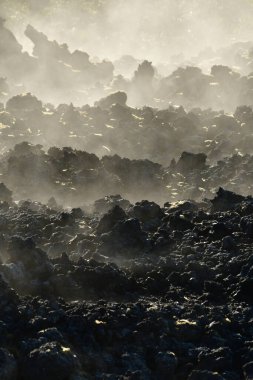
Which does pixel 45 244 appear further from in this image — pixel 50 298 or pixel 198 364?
pixel 198 364

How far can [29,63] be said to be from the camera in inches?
3622

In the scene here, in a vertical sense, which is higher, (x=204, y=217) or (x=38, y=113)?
(x=38, y=113)

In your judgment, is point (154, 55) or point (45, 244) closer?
point (45, 244)

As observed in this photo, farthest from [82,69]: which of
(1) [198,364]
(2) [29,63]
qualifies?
(1) [198,364]

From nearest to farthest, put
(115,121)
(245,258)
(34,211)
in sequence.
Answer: (245,258)
(34,211)
(115,121)

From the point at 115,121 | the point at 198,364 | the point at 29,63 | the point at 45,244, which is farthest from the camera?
the point at 29,63

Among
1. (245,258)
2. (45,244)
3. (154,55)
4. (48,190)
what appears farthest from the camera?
(154,55)

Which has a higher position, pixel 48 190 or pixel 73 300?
pixel 48 190

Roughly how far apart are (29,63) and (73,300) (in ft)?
227

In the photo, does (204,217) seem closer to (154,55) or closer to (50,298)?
(50,298)

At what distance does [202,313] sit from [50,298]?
6.46 metres

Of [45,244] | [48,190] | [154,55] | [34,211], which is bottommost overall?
[45,244]

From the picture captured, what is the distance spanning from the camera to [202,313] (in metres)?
26.9

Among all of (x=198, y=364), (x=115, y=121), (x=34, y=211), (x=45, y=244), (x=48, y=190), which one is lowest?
(x=198, y=364)
